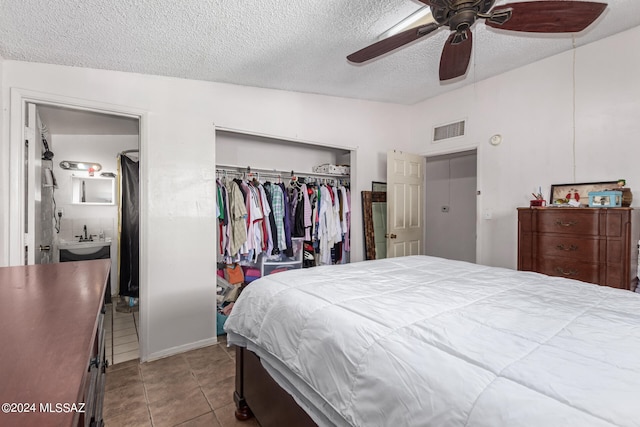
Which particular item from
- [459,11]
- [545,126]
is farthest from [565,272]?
[459,11]

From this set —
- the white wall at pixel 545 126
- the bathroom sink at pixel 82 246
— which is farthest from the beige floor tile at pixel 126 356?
the white wall at pixel 545 126

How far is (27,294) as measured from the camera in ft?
3.21

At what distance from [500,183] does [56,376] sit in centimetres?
352

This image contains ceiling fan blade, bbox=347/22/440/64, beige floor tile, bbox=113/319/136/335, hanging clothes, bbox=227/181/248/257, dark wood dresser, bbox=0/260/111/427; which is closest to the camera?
dark wood dresser, bbox=0/260/111/427

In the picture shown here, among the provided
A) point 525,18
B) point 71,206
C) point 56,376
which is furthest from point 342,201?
point 71,206

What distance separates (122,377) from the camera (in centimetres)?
222

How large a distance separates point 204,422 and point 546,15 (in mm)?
2855

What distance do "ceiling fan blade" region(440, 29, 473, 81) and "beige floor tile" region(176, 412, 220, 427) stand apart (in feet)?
8.27

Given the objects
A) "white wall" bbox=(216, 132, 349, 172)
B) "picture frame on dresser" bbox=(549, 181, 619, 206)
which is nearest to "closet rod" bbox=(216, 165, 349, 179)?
"white wall" bbox=(216, 132, 349, 172)

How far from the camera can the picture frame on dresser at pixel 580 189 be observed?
7.77ft

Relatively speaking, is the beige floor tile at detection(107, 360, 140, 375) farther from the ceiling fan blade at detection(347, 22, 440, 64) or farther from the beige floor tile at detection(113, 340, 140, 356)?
the ceiling fan blade at detection(347, 22, 440, 64)

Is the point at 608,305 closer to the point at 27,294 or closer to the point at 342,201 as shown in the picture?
the point at 27,294

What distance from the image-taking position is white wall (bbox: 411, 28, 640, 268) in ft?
7.69

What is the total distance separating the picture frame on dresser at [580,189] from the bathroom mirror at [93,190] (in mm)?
5219
